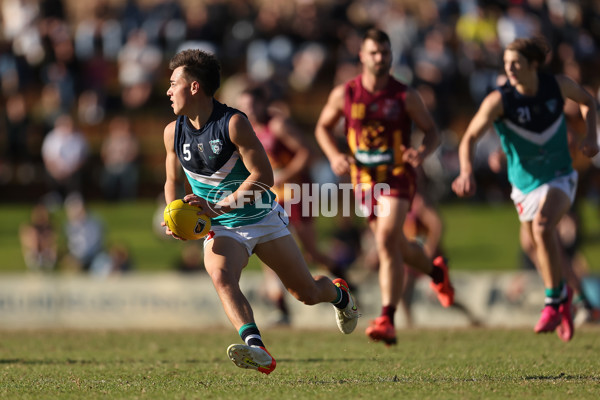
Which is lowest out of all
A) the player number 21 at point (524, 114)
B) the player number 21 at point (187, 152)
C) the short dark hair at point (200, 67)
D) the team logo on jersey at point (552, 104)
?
the player number 21 at point (187, 152)

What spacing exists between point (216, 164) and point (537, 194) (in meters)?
3.31

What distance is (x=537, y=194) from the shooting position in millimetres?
8633

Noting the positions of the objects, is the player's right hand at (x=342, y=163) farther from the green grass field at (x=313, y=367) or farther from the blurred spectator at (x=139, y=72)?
the blurred spectator at (x=139, y=72)

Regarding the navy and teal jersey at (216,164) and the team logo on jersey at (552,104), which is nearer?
the navy and teal jersey at (216,164)

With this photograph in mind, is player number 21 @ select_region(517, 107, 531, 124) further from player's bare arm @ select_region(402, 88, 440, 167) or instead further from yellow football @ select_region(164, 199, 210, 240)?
yellow football @ select_region(164, 199, 210, 240)

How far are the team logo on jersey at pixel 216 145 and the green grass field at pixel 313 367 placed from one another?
1.63 metres

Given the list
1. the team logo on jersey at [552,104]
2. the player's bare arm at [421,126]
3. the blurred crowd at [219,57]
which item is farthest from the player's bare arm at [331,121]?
the blurred crowd at [219,57]

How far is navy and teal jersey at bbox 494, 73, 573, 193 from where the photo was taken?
8.56 meters

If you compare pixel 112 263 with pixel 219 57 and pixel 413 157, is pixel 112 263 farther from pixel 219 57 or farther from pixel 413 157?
pixel 413 157

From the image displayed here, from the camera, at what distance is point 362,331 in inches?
462

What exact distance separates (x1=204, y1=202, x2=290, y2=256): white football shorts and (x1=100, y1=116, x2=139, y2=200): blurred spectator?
12634 millimetres

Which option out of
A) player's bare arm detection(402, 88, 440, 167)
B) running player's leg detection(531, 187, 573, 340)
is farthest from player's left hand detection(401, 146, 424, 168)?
running player's leg detection(531, 187, 573, 340)

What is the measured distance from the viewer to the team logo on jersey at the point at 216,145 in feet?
22.0

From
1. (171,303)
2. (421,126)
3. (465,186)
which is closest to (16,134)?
(171,303)
